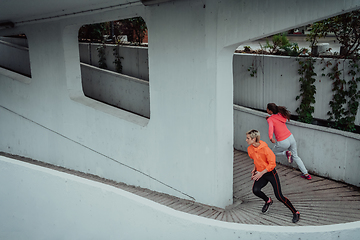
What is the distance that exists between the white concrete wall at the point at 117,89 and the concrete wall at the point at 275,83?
3158 millimetres

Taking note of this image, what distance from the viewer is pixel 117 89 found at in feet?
43.7

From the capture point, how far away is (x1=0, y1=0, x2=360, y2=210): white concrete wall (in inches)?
248

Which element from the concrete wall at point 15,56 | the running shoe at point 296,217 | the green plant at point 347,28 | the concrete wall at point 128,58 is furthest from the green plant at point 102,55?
the running shoe at point 296,217

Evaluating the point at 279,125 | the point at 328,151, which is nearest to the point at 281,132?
the point at 279,125

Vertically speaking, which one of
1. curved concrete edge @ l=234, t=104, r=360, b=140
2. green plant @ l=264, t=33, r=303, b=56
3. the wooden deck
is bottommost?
the wooden deck

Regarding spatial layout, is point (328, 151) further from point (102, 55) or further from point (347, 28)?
point (102, 55)

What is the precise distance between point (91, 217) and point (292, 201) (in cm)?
419

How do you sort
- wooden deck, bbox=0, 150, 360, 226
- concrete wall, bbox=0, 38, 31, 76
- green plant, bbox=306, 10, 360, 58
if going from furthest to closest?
concrete wall, bbox=0, 38, 31, 76 < green plant, bbox=306, 10, 360, 58 < wooden deck, bbox=0, 150, 360, 226

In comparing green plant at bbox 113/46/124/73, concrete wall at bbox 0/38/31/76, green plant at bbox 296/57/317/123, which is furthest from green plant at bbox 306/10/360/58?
concrete wall at bbox 0/38/31/76

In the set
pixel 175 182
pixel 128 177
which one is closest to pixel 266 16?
pixel 175 182

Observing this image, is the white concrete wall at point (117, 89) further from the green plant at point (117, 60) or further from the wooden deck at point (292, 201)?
the wooden deck at point (292, 201)

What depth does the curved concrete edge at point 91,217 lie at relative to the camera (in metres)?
3.80

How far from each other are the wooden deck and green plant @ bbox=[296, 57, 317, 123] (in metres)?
1.40

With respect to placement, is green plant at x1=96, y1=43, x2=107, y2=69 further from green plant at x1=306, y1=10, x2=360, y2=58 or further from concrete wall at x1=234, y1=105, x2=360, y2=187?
green plant at x1=306, y1=10, x2=360, y2=58
